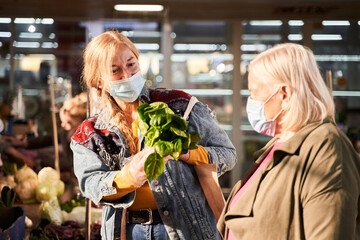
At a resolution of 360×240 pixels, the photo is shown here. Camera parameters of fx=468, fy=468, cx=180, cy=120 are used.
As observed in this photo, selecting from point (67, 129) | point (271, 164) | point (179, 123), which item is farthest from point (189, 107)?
point (67, 129)

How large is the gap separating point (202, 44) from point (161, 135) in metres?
5.53

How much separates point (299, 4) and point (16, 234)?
4628mm

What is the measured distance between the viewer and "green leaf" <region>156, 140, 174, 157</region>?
1447mm

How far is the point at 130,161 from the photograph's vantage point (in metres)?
1.67

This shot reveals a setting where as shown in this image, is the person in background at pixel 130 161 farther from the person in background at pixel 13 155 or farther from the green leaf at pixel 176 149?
the person in background at pixel 13 155

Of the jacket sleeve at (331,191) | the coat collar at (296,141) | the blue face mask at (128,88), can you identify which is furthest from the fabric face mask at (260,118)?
the blue face mask at (128,88)

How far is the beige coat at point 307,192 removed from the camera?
119cm

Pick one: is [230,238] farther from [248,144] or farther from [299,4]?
[248,144]

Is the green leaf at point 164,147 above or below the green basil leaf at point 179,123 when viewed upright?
below

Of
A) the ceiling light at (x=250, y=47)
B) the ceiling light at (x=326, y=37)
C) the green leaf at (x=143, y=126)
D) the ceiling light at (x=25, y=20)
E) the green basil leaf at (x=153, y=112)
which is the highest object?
the ceiling light at (x=25, y=20)

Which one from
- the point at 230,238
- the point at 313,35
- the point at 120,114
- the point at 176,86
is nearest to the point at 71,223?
the point at 120,114

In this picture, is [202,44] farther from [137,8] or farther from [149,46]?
[137,8]

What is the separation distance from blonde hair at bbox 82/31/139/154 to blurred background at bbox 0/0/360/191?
4042 mm

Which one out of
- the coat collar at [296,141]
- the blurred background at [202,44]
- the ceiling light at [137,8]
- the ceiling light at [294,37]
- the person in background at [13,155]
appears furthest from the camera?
the ceiling light at [294,37]
